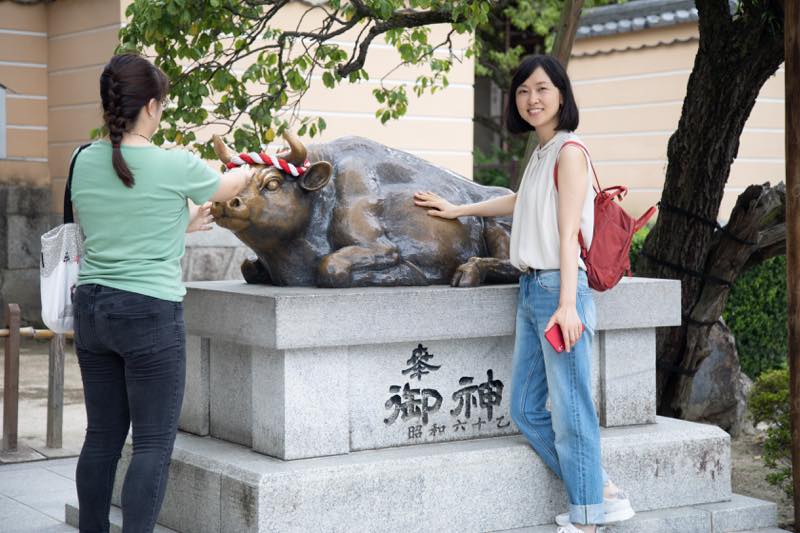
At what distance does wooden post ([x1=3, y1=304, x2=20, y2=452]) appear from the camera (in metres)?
7.17

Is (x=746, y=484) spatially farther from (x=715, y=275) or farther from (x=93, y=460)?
(x=93, y=460)

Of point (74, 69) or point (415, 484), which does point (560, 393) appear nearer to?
point (415, 484)

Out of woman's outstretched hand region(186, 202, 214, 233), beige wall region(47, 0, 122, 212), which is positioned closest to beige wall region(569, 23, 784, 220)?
beige wall region(47, 0, 122, 212)

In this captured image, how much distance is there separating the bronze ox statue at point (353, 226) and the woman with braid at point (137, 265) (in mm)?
843

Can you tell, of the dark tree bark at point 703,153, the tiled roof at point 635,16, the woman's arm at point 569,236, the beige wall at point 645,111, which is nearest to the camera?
the woman's arm at point 569,236

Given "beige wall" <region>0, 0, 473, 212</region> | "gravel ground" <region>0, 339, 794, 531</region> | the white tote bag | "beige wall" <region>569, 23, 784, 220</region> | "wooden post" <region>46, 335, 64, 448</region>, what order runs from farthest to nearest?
1. "beige wall" <region>569, 23, 784, 220</region>
2. "beige wall" <region>0, 0, 473, 212</region>
3. "wooden post" <region>46, 335, 64, 448</region>
4. "gravel ground" <region>0, 339, 794, 531</region>
5. the white tote bag

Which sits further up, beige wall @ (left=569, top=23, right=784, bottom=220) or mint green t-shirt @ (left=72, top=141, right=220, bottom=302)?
beige wall @ (left=569, top=23, right=784, bottom=220)

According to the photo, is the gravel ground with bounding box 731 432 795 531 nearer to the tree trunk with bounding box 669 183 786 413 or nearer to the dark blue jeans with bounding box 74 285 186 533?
the tree trunk with bounding box 669 183 786 413

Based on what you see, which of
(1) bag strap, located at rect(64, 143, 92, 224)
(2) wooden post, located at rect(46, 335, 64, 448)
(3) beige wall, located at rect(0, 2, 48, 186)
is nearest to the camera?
(1) bag strap, located at rect(64, 143, 92, 224)

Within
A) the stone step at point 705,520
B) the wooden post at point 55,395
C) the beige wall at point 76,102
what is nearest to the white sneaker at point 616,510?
the stone step at point 705,520

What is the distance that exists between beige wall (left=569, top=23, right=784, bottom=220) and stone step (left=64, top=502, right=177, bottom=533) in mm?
10070

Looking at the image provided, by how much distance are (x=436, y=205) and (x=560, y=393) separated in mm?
1126

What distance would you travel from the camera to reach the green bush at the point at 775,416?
6493mm

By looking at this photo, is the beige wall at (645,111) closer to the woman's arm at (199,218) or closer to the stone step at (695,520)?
the stone step at (695,520)
